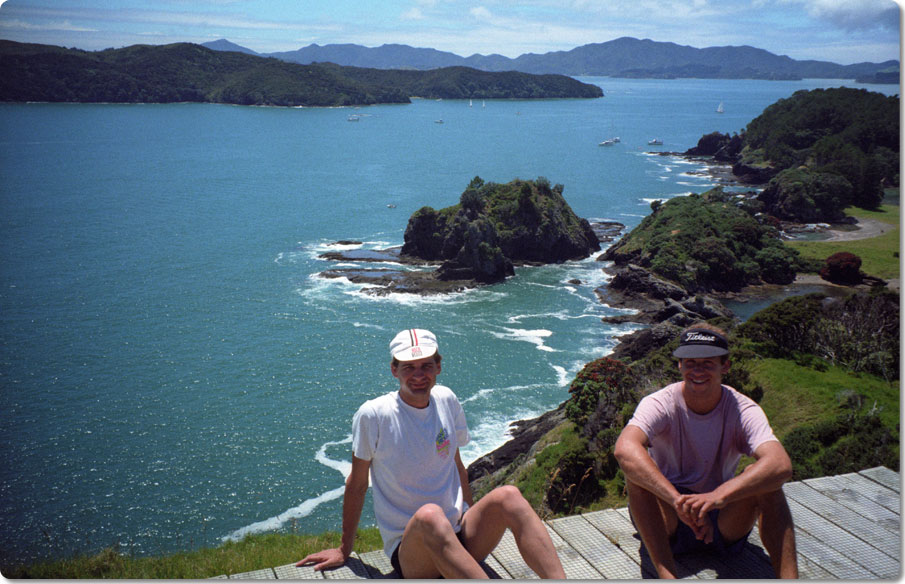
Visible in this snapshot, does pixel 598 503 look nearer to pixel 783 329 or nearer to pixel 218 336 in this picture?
pixel 783 329

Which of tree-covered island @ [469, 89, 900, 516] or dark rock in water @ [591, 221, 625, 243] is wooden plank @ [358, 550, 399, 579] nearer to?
tree-covered island @ [469, 89, 900, 516]

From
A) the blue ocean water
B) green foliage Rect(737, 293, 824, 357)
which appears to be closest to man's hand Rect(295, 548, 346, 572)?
the blue ocean water

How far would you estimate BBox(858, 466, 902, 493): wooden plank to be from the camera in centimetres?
622

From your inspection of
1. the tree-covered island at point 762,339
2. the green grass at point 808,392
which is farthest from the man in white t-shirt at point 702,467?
the green grass at point 808,392

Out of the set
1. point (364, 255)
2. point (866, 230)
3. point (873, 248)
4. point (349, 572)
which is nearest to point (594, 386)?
point (349, 572)

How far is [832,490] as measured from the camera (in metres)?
6.17

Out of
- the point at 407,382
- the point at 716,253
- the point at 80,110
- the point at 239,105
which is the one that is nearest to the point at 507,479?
the point at 407,382

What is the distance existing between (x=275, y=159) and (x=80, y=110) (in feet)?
198

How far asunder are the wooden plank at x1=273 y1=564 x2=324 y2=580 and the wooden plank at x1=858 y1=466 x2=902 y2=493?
499cm

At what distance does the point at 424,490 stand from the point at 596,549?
5.13 feet

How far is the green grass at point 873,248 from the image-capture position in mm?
23319

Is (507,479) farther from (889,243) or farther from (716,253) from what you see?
(716,253)

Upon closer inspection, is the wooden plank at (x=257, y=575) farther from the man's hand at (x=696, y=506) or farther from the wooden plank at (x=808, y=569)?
the wooden plank at (x=808, y=569)

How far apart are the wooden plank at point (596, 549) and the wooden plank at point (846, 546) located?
144 centimetres
